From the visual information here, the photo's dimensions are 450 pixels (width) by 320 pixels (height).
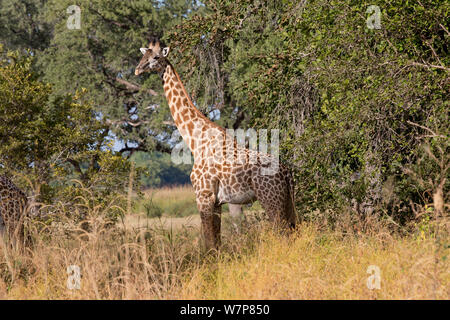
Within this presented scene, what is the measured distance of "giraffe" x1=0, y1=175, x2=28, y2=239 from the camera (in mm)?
6977

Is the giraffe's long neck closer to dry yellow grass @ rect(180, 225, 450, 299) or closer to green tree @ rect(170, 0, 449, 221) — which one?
green tree @ rect(170, 0, 449, 221)

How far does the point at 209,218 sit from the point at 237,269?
150 centimetres

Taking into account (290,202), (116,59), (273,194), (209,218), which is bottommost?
(209,218)

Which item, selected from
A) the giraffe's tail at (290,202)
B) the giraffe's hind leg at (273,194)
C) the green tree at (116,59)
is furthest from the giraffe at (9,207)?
the green tree at (116,59)

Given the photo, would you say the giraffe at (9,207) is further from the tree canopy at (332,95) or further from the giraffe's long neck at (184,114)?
the tree canopy at (332,95)

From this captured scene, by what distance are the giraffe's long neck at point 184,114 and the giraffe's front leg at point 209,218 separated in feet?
2.48

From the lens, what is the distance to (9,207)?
7062mm

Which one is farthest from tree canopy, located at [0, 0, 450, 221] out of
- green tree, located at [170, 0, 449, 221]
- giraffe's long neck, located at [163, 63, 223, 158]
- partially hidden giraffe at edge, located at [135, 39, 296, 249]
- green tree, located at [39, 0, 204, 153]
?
green tree, located at [39, 0, 204, 153]

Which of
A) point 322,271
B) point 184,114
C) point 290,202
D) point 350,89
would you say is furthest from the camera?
point 184,114

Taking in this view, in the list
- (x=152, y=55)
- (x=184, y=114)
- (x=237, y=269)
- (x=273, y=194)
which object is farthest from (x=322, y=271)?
(x=152, y=55)

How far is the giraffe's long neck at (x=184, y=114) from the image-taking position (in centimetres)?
801

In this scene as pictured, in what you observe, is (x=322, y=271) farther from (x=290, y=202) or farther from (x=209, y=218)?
(x=209, y=218)

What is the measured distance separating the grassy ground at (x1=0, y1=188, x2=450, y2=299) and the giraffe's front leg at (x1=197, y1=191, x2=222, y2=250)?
0.31m
